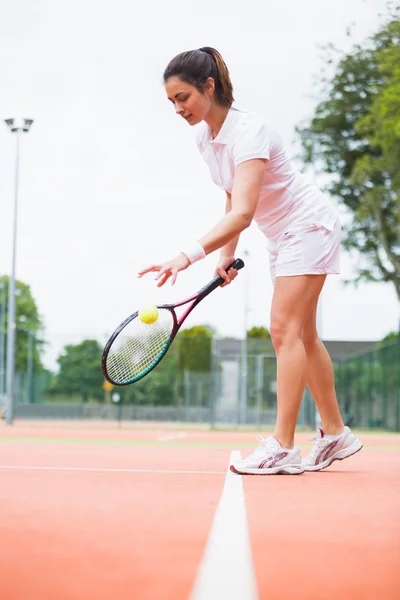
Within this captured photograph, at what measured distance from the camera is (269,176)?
15.4 ft

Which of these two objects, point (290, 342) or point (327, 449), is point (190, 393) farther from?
point (290, 342)

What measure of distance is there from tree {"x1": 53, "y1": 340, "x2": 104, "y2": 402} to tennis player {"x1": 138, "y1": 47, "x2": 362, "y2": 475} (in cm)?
2405

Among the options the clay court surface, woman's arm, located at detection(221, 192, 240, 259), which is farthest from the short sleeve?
the clay court surface

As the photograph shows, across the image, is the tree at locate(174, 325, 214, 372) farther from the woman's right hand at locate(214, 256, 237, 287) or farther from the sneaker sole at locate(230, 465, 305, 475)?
the sneaker sole at locate(230, 465, 305, 475)

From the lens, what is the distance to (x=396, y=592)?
1856 mm

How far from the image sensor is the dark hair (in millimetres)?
4477

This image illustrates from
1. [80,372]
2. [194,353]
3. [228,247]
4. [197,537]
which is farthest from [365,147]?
[197,537]

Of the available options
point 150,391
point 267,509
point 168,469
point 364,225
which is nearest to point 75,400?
point 150,391

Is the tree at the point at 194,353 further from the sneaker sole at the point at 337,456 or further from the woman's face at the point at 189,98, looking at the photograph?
the woman's face at the point at 189,98

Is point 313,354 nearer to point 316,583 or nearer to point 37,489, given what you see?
point 37,489

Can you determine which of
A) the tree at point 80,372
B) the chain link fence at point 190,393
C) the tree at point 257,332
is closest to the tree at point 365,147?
the chain link fence at point 190,393

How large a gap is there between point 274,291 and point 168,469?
40.3 inches

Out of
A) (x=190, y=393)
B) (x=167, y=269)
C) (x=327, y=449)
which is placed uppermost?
(x=167, y=269)

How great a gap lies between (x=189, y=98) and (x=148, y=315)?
98 cm
